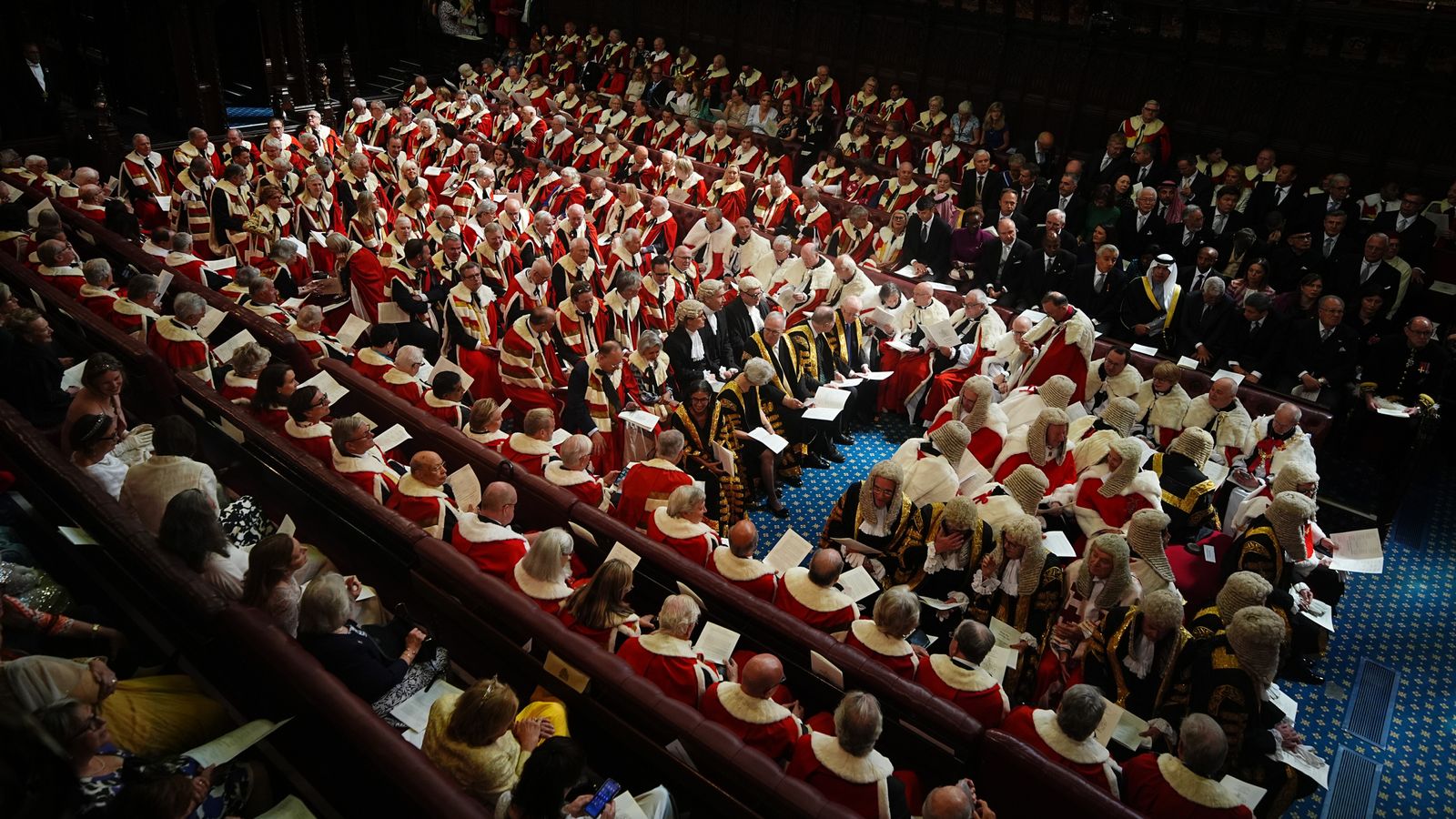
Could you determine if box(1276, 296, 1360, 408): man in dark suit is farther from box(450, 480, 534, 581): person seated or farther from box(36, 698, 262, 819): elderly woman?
box(36, 698, 262, 819): elderly woman

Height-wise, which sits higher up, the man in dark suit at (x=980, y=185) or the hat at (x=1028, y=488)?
the man in dark suit at (x=980, y=185)

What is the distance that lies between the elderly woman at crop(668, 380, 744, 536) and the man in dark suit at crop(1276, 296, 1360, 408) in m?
5.46

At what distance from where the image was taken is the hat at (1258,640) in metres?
4.15

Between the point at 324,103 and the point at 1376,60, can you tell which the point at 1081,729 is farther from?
the point at 324,103

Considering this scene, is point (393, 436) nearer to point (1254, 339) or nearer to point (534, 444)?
point (534, 444)

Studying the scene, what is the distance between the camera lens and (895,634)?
4332mm

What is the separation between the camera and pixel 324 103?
52.1 feet

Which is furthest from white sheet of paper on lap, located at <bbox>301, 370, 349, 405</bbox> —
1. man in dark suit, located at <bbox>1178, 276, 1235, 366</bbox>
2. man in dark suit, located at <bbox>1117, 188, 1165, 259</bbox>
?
man in dark suit, located at <bbox>1117, 188, 1165, 259</bbox>

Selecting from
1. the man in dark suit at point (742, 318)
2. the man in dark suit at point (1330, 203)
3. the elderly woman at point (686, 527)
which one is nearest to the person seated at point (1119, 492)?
the elderly woman at point (686, 527)

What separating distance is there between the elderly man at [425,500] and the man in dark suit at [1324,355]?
25.1 feet

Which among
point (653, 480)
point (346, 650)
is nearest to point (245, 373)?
point (653, 480)

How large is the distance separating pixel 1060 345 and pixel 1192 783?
4949 millimetres

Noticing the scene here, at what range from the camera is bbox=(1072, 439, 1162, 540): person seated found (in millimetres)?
5793

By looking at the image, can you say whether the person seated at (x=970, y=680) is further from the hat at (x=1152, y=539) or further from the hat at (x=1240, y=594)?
the hat at (x=1152, y=539)
